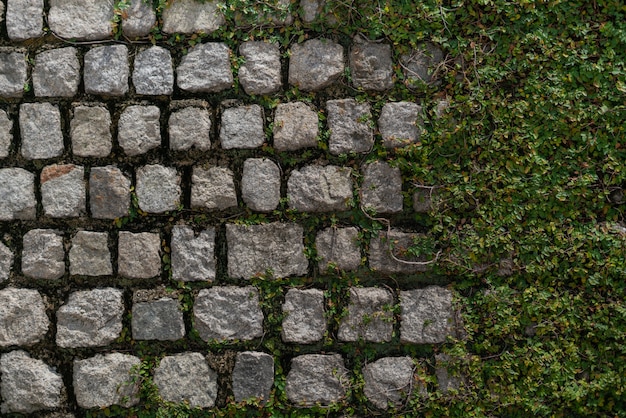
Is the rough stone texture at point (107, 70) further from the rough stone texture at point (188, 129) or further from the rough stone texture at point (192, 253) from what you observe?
the rough stone texture at point (192, 253)

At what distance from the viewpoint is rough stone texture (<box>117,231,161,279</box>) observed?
3.74 meters

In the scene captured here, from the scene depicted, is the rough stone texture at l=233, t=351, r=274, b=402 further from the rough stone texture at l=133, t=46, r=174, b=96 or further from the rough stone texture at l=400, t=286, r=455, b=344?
the rough stone texture at l=133, t=46, r=174, b=96

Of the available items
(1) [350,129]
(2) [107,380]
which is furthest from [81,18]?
(2) [107,380]

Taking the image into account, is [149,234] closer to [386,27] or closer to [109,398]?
[109,398]

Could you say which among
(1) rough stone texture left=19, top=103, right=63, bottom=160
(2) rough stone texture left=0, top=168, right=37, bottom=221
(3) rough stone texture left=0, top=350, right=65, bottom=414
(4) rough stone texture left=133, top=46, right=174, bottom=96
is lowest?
(3) rough stone texture left=0, top=350, right=65, bottom=414

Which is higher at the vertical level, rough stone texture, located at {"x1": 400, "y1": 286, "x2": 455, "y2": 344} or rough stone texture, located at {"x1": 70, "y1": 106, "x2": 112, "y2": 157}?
rough stone texture, located at {"x1": 70, "y1": 106, "x2": 112, "y2": 157}

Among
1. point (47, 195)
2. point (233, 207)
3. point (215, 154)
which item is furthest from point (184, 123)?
point (47, 195)

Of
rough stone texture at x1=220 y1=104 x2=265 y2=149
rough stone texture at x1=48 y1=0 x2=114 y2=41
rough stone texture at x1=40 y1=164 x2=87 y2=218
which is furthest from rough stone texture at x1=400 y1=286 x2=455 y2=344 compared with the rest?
rough stone texture at x1=48 y1=0 x2=114 y2=41

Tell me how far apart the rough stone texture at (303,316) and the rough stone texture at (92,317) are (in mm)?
862

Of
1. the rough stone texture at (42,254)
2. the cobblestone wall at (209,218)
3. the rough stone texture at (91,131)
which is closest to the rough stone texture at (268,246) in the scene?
the cobblestone wall at (209,218)

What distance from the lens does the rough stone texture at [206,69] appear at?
12.3 ft

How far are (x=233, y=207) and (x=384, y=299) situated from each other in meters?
0.90

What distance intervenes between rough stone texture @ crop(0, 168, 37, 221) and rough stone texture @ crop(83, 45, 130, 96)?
22.9 inches

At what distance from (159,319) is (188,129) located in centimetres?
98
